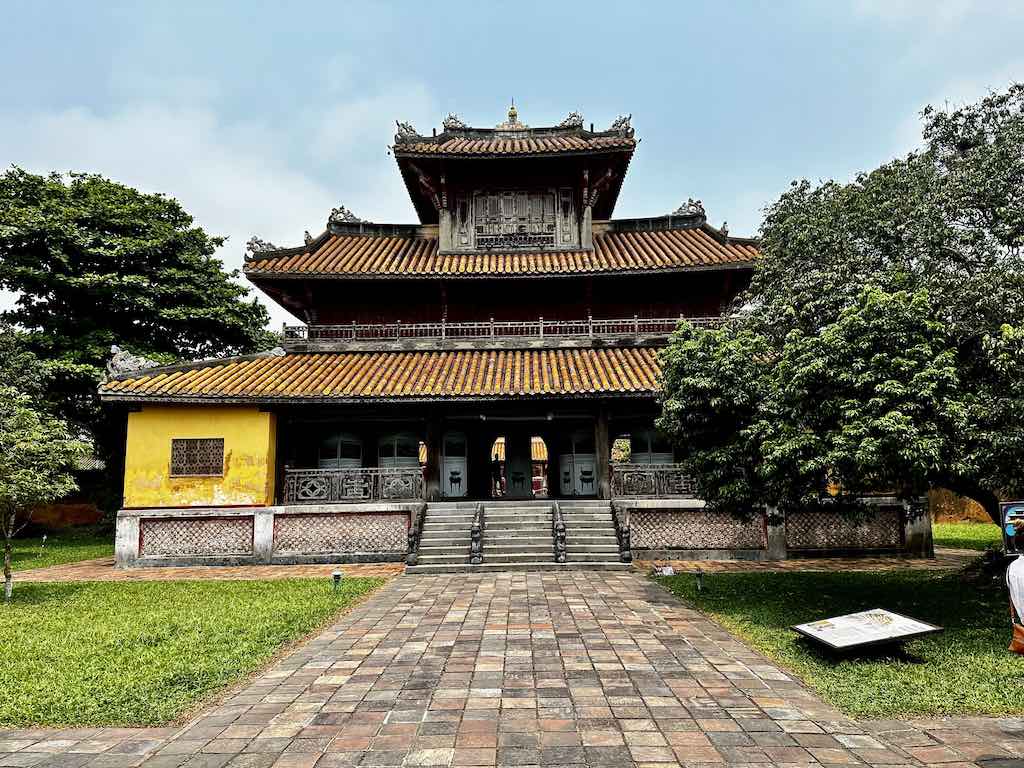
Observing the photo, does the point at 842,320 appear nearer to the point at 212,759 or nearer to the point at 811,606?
the point at 811,606

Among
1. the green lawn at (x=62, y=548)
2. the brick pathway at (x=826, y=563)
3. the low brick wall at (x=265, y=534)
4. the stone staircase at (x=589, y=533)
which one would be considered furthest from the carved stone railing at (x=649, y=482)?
the green lawn at (x=62, y=548)

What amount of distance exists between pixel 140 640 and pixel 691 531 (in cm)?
1131

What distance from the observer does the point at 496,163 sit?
758 inches

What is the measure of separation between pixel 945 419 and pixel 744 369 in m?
2.80

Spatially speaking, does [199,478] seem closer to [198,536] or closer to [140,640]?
[198,536]

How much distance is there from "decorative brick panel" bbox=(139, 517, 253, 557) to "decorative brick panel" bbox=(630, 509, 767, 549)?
9.22m

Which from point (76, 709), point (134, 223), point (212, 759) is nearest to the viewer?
point (212, 759)

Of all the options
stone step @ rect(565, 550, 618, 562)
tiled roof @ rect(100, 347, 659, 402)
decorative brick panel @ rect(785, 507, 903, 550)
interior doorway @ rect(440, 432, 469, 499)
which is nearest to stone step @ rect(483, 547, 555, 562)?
stone step @ rect(565, 550, 618, 562)

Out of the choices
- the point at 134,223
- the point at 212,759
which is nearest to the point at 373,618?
the point at 212,759

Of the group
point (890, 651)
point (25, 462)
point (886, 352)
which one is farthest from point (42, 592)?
point (886, 352)

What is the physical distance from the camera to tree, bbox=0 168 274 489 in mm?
19656

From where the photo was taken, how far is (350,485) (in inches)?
605

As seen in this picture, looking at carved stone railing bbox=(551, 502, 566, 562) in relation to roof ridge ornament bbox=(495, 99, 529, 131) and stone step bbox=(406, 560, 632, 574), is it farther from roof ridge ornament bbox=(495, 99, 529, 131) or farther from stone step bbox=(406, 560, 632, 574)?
roof ridge ornament bbox=(495, 99, 529, 131)

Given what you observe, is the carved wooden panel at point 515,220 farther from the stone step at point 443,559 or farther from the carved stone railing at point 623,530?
the stone step at point 443,559
